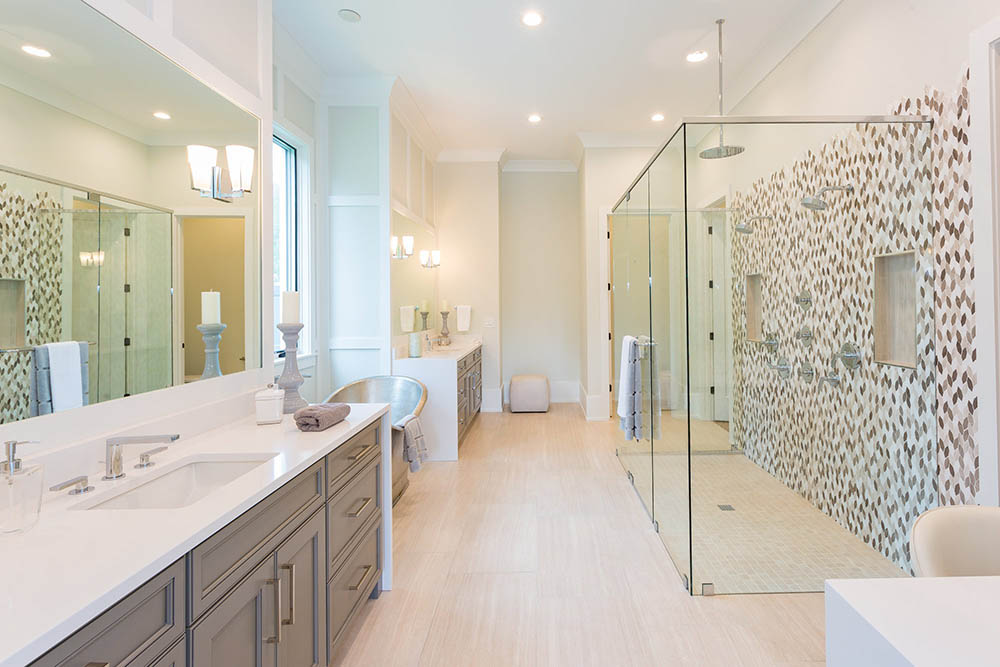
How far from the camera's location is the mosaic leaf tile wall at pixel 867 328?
2.14 meters

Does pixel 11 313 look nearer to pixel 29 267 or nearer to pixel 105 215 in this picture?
pixel 29 267

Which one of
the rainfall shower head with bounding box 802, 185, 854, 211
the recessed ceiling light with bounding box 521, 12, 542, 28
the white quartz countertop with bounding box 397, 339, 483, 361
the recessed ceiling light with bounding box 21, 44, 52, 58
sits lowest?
the white quartz countertop with bounding box 397, 339, 483, 361

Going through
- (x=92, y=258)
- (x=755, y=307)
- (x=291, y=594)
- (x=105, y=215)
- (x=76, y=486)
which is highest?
(x=105, y=215)

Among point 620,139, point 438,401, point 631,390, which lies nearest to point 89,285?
point 631,390

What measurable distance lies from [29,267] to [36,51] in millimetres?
526

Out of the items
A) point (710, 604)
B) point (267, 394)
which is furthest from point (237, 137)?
point (710, 604)

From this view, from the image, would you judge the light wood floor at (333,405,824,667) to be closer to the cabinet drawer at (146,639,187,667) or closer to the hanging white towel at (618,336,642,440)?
the hanging white towel at (618,336,642,440)

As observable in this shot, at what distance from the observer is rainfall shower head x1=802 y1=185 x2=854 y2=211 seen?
258 cm

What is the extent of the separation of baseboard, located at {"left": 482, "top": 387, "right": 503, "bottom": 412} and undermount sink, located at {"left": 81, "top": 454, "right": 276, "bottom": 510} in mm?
4957

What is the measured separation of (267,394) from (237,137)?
3.33 ft

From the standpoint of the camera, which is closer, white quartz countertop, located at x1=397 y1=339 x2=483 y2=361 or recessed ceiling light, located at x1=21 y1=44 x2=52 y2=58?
recessed ceiling light, located at x1=21 y1=44 x2=52 y2=58

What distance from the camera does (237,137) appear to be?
212 cm

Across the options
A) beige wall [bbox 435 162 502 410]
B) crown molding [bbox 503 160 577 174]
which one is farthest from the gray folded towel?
crown molding [bbox 503 160 577 174]

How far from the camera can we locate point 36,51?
131 cm
